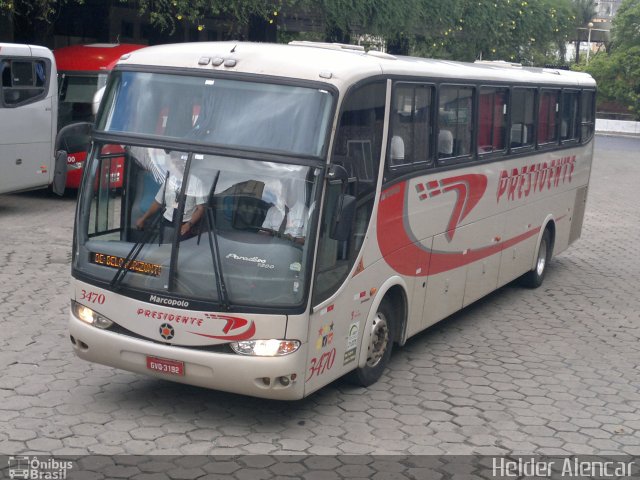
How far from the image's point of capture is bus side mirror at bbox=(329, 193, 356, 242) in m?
7.28

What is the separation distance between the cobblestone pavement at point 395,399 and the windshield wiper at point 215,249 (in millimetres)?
1001

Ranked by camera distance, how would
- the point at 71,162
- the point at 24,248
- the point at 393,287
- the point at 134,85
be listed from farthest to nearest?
the point at 71,162, the point at 24,248, the point at 393,287, the point at 134,85

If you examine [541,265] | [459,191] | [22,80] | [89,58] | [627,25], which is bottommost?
[541,265]

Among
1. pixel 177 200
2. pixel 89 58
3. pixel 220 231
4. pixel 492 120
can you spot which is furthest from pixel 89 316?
pixel 89 58

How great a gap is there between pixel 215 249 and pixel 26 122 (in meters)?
11.1

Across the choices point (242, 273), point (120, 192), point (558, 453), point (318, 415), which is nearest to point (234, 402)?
point (318, 415)

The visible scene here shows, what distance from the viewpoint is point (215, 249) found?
23.6ft

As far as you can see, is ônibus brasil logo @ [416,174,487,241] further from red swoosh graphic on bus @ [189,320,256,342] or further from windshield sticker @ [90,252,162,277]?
windshield sticker @ [90,252,162,277]

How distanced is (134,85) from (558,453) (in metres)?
4.13

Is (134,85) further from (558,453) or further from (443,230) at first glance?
(558,453)

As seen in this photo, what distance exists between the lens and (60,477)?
→ 639 cm

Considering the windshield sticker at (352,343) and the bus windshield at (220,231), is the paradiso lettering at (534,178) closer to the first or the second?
the windshield sticker at (352,343)

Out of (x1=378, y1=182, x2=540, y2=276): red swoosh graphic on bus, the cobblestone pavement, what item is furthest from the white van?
(x1=378, y1=182, x2=540, y2=276): red swoosh graphic on bus

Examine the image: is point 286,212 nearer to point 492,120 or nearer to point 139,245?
point 139,245
